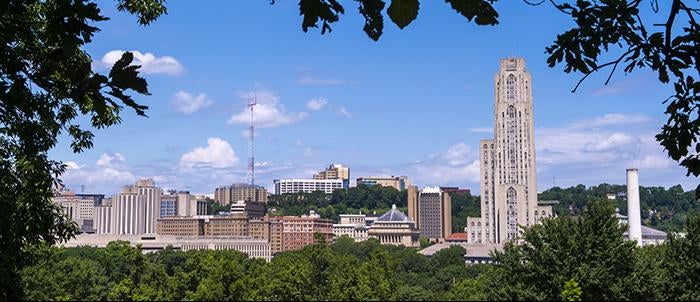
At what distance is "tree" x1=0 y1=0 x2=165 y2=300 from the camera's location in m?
2.36

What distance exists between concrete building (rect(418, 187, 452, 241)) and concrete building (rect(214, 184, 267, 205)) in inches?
1668

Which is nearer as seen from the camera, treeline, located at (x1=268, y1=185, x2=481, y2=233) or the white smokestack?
the white smokestack

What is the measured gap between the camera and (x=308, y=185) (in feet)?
627

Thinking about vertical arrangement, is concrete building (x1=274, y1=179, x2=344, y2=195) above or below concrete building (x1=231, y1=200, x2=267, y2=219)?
above

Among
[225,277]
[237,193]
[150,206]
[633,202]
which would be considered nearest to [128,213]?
[150,206]

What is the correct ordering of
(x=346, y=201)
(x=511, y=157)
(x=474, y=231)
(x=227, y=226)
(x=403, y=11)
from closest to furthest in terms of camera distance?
(x=403, y=11)
(x=511, y=157)
(x=474, y=231)
(x=227, y=226)
(x=346, y=201)

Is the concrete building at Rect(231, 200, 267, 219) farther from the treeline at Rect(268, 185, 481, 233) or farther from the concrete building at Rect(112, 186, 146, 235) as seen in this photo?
the concrete building at Rect(112, 186, 146, 235)

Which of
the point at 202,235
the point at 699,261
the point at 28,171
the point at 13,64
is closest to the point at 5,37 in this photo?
the point at 13,64

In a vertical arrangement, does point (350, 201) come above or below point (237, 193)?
below

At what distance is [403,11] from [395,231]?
379 feet

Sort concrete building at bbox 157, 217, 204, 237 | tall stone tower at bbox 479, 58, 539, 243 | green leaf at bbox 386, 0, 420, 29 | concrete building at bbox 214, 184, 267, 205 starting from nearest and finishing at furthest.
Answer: green leaf at bbox 386, 0, 420, 29 < tall stone tower at bbox 479, 58, 539, 243 < concrete building at bbox 157, 217, 204, 237 < concrete building at bbox 214, 184, 267, 205

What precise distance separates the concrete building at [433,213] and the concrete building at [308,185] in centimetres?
5168

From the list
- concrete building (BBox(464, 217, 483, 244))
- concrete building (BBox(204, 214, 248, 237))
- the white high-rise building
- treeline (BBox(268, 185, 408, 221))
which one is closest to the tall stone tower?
the white high-rise building

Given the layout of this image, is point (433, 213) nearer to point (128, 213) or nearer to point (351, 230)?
point (351, 230)
